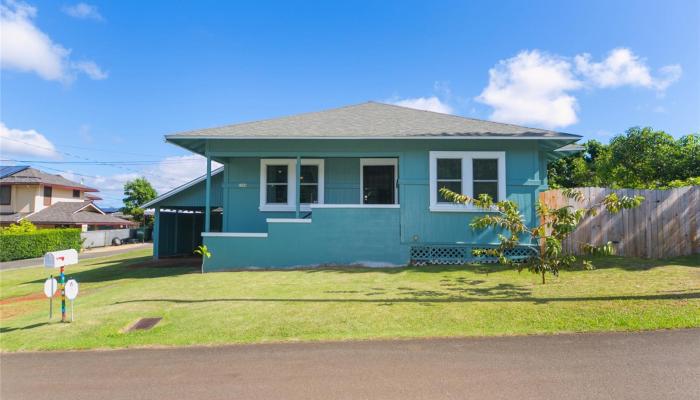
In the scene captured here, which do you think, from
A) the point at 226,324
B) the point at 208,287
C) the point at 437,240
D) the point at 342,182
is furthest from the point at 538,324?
the point at 342,182

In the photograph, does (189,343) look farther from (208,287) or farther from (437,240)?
(437,240)

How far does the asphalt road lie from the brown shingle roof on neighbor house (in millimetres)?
34961

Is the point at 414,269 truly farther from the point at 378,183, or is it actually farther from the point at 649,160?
the point at 649,160

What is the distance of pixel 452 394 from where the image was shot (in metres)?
3.68

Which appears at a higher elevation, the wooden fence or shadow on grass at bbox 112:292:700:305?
the wooden fence

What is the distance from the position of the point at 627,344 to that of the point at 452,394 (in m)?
2.72

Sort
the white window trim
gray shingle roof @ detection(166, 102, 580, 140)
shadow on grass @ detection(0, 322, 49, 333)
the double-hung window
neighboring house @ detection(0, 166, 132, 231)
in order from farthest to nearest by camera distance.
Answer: the double-hung window, neighboring house @ detection(0, 166, 132, 231), the white window trim, gray shingle roof @ detection(166, 102, 580, 140), shadow on grass @ detection(0, 322, 49, 333)

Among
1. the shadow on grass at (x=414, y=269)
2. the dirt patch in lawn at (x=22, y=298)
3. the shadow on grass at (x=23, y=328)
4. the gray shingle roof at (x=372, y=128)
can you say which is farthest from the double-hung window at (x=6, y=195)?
the shadow on grass at (x=23, y=328)

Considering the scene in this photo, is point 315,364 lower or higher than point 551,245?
lower

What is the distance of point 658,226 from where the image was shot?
35.1 feet

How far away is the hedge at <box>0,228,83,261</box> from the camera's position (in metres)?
24.6

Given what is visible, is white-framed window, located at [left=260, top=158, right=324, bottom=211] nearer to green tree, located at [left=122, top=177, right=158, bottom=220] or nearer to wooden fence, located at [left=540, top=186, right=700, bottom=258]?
wooden fence, located at [left=540, top=186, right=700, bottom=258]

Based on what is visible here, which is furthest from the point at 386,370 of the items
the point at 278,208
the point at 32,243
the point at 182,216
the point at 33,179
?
the point at 33,179

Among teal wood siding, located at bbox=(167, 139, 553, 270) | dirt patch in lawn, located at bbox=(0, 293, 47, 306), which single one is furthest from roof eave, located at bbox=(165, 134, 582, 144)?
dirt patch in lawn, located at bbox=(0, 293, 47, 306)
